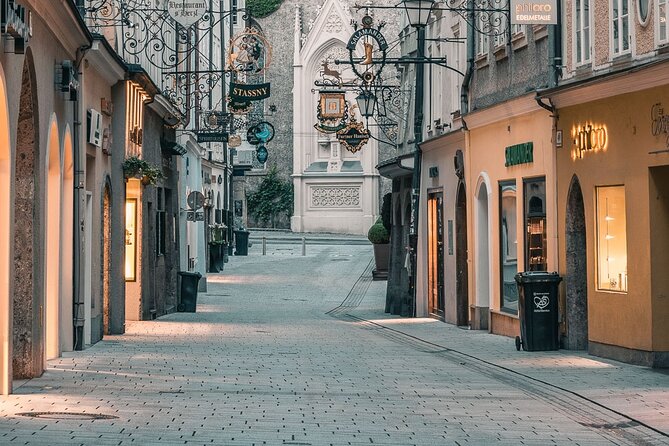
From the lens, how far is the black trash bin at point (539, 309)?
20469mm

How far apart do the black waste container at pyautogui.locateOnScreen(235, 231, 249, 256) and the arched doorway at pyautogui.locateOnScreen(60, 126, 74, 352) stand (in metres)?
39.8

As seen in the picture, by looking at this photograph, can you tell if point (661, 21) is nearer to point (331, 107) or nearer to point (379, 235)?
point (331, 107)

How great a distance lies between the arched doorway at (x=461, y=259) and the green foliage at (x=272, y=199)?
4489cm

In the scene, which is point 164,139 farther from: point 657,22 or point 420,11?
point 657,22

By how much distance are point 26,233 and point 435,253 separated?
16.9 meters

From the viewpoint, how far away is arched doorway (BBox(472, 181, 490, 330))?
26.6m

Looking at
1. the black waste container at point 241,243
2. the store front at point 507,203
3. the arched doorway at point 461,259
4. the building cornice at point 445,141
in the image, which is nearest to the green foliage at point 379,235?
the building cornice at point 445,141

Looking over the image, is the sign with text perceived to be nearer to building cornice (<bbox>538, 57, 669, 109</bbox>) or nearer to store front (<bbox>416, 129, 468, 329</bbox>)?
building cornice (<bbox>538, 57, 669, 109</bbox>)

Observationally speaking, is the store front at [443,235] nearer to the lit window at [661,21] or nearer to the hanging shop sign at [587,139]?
the hanging shop sign at [587,139]

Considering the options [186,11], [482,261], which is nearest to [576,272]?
[482,261]

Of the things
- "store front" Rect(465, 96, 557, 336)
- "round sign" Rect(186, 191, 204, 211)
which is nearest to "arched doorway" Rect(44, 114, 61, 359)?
"store front" Rect(465, 96, 557, 336)

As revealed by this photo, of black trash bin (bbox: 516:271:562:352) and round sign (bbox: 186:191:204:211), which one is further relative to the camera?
round sign (bbox: 186:191:204:211)

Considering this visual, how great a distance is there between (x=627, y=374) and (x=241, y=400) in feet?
17.0

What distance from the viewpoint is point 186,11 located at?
2400 centimetres
